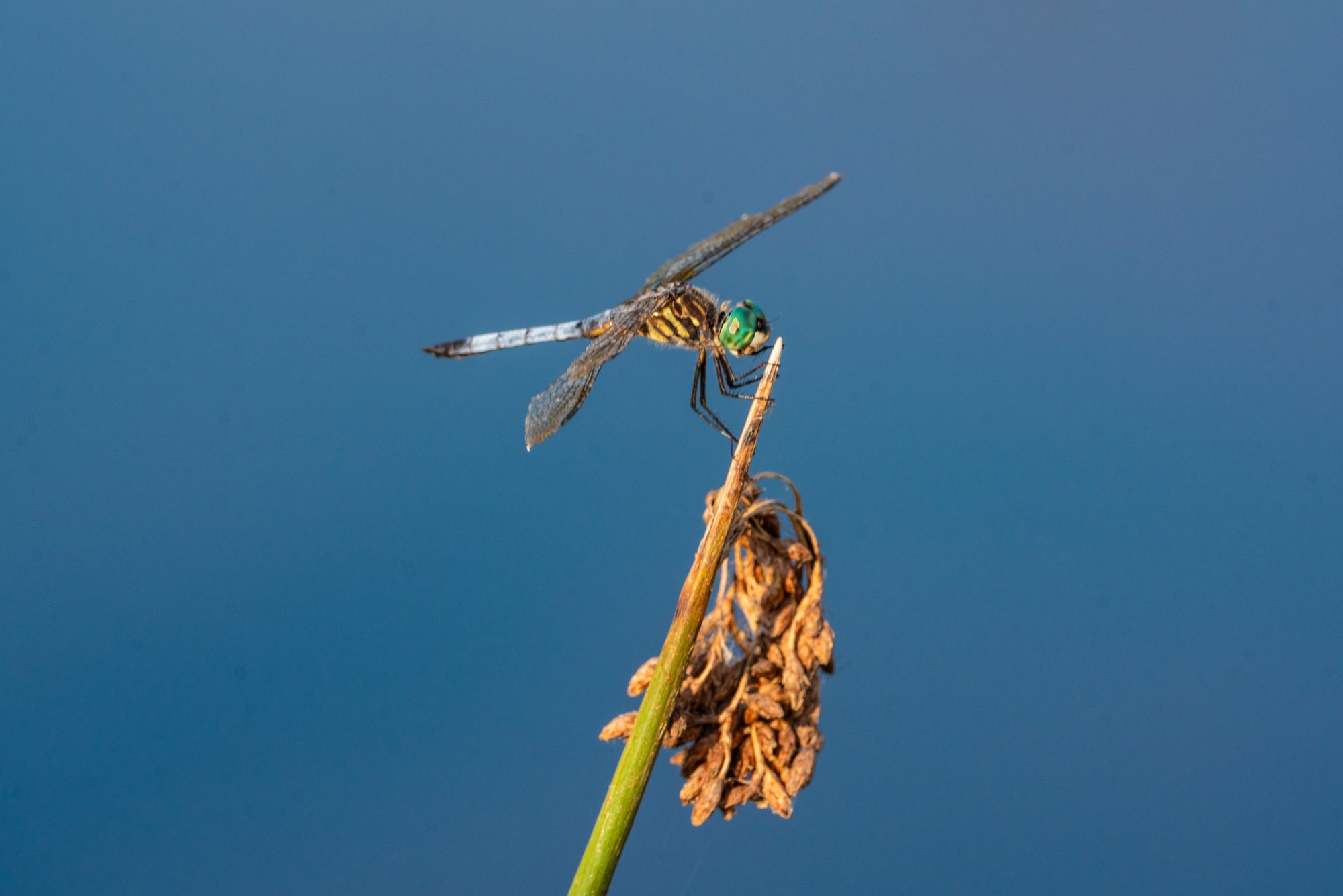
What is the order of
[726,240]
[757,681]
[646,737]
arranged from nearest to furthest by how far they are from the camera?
[646,737] → [757,681] → [726,240]

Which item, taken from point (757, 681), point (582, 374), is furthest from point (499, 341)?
point (757, 681)

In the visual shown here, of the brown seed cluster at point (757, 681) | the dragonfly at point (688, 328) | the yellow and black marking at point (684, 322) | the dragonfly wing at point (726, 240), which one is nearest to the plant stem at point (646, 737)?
the brown seed cluster at point (757, 681)

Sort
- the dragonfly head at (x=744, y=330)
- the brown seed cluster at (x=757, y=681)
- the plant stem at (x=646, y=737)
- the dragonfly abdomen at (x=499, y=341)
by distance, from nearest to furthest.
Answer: the plant stem at (x=646, y=737) → the brown seed cluster at (x=757, y=681) → the dragonfly head at (x=744, y=330) → the dragonfly abdomen at (x=499, y=341)

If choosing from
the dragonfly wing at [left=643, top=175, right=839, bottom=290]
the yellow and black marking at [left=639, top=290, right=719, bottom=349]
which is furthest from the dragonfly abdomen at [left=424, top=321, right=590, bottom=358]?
the yellow and black marking at [left=639, top=290, right=719, bottom=349]

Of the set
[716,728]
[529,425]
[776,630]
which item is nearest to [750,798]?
[716,728]

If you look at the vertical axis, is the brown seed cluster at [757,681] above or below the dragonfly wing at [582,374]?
below

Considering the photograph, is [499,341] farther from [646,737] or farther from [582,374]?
[646,737]

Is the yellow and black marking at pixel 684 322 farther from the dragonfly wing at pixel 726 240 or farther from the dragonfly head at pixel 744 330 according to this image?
the dragonfly wing at pixel 726 240
